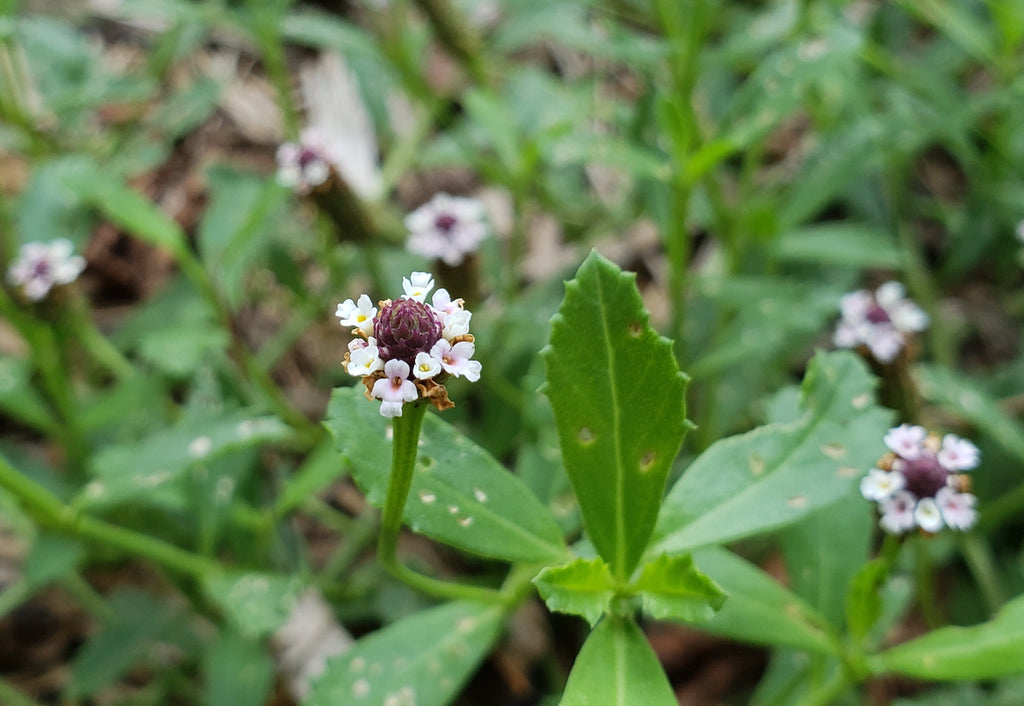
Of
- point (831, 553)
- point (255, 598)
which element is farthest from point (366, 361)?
point (831, 553)

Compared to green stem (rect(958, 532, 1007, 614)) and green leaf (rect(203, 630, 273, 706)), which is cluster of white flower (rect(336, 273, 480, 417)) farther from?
green stem (rect(958, 532, 1007, 614))

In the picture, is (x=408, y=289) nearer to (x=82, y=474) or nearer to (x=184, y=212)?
(x=82, y=474)

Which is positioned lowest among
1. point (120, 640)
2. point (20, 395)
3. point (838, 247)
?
point (120, 640)

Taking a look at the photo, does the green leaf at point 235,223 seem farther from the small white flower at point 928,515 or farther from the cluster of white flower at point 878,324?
the small white flower at point 928,515

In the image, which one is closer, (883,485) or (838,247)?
(883,485)

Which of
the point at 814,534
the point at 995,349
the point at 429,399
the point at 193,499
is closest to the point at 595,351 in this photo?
the point at 429,399

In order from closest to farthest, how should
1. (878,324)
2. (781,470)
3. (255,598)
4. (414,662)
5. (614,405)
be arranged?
1. (614,405)
2. (781,470)
3. (414,662)
4. (255,598)
5. (878,324)

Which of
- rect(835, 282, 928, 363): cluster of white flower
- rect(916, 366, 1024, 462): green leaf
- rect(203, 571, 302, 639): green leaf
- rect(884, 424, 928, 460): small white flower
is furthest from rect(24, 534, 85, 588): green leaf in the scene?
rect(916, 366, 1024, 462): green leaf

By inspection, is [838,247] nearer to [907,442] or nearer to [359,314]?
[907,442]
